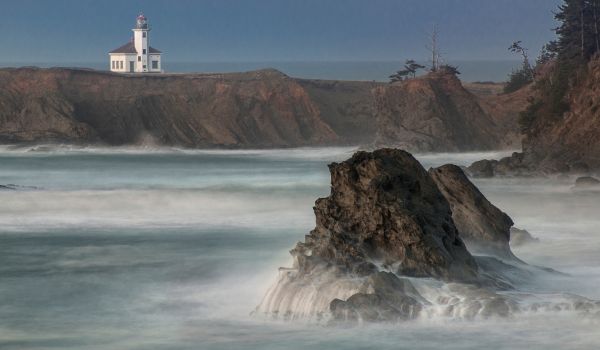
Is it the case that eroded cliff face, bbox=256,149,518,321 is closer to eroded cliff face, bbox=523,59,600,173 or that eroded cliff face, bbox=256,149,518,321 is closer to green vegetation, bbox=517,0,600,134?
eroded cliff face, bbox=523,59,600,173

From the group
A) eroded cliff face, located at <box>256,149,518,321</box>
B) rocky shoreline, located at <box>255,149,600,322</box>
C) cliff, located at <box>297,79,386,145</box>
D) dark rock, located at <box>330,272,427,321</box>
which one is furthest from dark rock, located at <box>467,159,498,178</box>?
cliff, located at <box>297,79,386,145</box>

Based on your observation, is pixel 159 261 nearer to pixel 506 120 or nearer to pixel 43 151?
pixel 506 120

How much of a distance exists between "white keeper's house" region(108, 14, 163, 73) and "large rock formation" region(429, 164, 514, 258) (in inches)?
4364

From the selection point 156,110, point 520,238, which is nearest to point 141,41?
point 156,110

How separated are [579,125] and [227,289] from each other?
2895 centimetres

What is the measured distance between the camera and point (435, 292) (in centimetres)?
1648

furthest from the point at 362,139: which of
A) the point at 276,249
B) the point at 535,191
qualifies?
the point at 276,249

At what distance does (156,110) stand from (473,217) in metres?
72.7

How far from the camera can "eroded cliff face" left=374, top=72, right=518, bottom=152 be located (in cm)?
6894

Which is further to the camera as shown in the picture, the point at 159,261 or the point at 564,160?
the point at 564,160

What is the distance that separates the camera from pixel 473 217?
2092 centimetres

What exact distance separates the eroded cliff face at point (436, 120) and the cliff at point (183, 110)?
11.0m

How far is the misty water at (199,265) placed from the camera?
618 inches

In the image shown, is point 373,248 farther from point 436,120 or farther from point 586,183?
point 436,120
